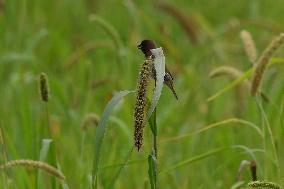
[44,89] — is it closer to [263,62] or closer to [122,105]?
[263,62]

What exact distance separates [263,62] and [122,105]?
1.42 meters

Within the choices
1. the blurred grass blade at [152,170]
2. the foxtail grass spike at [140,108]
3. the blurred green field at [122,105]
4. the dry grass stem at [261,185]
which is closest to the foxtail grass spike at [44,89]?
the blurred green field at [122,105]

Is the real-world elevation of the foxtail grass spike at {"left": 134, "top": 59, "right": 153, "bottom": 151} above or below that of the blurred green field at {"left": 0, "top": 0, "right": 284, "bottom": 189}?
below

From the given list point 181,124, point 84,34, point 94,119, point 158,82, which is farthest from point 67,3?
point 158,82

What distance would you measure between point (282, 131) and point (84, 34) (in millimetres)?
4233

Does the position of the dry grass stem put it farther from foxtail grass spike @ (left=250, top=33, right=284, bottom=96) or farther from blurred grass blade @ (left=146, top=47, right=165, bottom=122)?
foxtail grass spike @ (left=250, top=33, right=284, bottom=96)

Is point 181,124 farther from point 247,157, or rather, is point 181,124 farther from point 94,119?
point 94,119

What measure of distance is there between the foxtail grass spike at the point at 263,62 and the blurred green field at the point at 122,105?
0.15 m

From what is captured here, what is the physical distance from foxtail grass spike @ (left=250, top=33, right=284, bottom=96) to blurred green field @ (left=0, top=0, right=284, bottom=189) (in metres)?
0.15

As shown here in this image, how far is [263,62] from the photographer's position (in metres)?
2.43

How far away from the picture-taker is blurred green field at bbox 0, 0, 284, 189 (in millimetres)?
3130

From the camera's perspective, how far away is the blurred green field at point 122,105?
3130 millimetres

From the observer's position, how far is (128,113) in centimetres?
380

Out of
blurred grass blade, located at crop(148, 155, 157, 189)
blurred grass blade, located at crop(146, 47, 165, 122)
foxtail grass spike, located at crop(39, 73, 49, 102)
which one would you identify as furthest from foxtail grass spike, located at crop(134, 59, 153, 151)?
foxtail grass spike, located at crop(39, 73, 49, 102)
